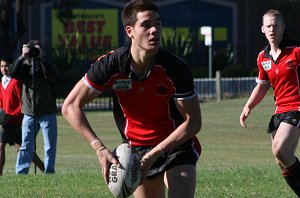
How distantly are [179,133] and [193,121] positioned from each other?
14cm

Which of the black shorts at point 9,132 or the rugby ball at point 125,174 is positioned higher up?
the rugby ball at point 125,174

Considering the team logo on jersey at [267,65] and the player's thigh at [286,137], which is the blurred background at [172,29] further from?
the player's thigh at [286,137]

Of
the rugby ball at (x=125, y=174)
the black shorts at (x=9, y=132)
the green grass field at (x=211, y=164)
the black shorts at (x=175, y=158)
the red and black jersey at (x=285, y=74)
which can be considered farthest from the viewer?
the black shorts at (x=9, y=132)

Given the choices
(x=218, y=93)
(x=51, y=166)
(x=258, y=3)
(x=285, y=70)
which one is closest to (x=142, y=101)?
(x=285, y=70)

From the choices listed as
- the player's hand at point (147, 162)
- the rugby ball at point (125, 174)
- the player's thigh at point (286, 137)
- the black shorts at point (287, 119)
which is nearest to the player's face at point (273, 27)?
the black shorts at point (287, 119)

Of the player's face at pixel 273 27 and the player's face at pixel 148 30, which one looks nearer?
the player's face at pixel 148 30

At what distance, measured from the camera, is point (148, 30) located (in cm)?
739

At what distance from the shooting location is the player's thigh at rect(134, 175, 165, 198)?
8008 millimetres

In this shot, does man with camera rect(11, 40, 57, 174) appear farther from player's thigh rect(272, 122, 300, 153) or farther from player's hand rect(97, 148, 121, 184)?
player's hand rect(97, 148, 121, 184)

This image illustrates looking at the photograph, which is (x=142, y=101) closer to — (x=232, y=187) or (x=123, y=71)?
(x=123, y=71)

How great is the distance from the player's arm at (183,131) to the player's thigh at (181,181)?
25 centimetres

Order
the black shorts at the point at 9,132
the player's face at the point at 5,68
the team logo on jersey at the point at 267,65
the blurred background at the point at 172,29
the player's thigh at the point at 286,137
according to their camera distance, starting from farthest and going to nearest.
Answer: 1. the blurred background at the point at 172,29
2. the player's face at the point at 5,68
3. the black shorts at the point at 9,132
4. the team logo on jersey at the point at 267,65
5. the player's thigh at the point at 286,137

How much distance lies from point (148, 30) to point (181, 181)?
1.16 m

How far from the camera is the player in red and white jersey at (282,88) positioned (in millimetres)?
11211
